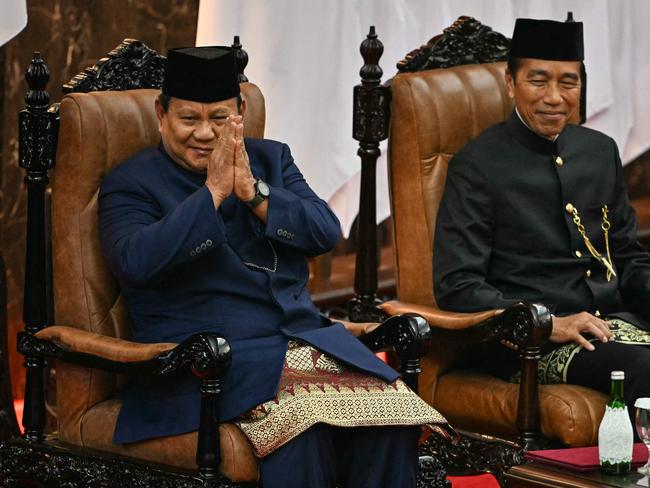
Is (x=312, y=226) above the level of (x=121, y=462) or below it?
above

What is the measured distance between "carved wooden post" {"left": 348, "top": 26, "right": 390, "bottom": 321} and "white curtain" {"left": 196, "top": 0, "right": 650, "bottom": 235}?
0.79 m

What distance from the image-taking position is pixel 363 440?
3.26 metres

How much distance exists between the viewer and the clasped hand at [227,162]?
3279 millimetres

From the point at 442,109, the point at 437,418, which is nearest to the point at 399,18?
the point at 442,109

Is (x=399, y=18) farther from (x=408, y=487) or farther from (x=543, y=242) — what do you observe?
(x=408, y=487)

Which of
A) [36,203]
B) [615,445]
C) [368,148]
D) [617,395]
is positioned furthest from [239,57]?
[615,445]

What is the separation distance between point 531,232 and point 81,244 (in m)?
1.24

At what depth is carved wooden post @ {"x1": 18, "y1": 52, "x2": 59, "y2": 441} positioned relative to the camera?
11.1 feet

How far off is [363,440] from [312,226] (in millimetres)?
516

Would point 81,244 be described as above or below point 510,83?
below

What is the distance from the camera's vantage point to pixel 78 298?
11.3ft

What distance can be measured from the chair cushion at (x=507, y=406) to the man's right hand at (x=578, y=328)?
123 mm

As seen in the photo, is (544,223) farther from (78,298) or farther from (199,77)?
(78,298)

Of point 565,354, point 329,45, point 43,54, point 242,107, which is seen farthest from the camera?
point 329,45
